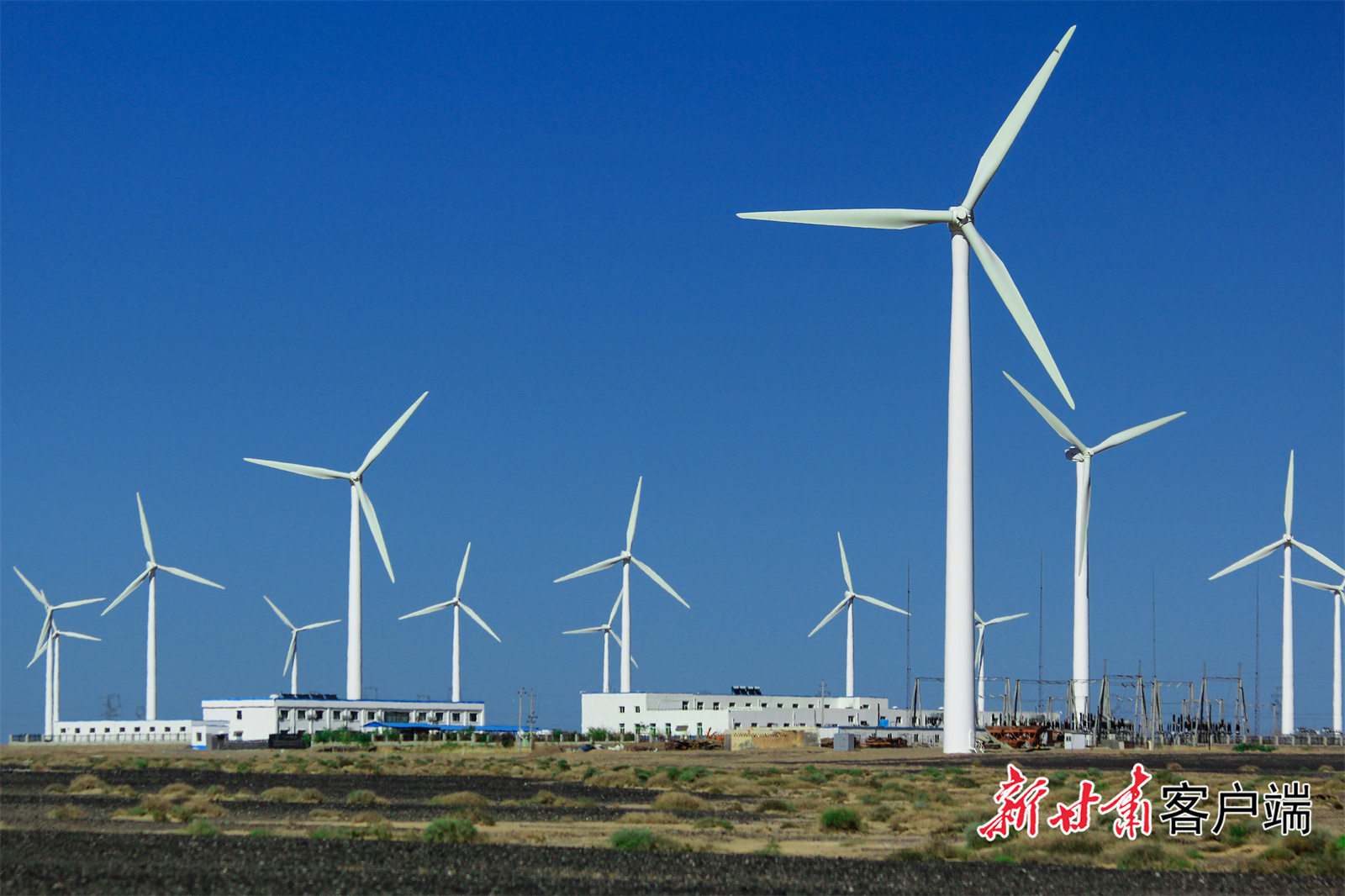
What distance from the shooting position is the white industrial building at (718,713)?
13800cm

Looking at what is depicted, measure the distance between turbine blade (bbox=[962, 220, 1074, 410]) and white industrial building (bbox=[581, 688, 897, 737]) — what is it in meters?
72.9

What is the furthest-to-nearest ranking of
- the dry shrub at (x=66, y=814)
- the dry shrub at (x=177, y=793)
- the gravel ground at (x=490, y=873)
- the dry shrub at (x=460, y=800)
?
the dry shrub at (x=177, y=793)
the dry shrub at (x=460, y=800)
the dry shrub at (x=66, y=814)
the gravel ground at (x=490, y=873)

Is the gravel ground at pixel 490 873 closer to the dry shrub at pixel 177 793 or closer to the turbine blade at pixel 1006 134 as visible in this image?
the dry shrub at pixel 177 793

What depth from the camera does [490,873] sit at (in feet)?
83.3

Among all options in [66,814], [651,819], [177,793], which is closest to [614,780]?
[177,793]

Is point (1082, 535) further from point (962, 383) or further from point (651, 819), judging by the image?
point (651, 819)

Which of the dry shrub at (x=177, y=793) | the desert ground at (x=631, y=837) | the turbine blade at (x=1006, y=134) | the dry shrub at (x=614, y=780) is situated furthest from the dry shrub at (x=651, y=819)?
the turbine blade at (x=1006, y=134)

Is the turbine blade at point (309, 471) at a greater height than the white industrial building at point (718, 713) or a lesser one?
greater

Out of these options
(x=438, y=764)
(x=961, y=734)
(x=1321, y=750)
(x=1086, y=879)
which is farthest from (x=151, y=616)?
(x=1086, y=879)

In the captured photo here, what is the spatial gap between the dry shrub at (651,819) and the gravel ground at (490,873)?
26.4 ft

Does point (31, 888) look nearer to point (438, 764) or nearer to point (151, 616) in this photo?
point (438, 764)

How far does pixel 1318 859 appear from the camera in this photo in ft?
90.7

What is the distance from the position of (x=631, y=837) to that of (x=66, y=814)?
1752 centimetres

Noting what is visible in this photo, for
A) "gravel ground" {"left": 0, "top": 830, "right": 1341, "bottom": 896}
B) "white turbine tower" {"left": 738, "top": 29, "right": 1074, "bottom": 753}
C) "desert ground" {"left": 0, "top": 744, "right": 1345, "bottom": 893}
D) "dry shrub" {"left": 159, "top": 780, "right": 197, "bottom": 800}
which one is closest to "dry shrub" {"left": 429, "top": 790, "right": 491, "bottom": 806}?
"desert ground" {"left": 0, "top": 744, "right": 1345, "bottom": 893}
